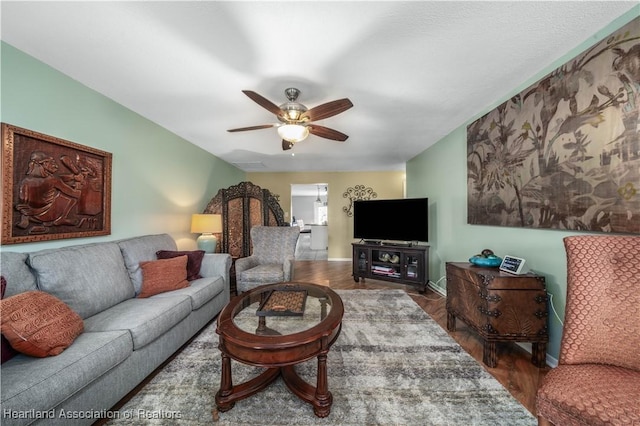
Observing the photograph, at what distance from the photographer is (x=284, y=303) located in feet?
5.69

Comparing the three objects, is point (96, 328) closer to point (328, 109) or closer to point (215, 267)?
point (215, 267)

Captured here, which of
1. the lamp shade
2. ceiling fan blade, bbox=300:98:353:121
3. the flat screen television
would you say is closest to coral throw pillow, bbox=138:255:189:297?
the lamp shade

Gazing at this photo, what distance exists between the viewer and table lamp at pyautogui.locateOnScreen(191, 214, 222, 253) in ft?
10.8

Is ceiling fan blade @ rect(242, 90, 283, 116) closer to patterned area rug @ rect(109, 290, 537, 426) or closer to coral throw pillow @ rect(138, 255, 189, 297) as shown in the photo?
coral throw pillow @ rect(138, 255, 189, 297)

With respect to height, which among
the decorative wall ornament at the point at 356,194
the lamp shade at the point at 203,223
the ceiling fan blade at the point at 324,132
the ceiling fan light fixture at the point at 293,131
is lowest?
the lamp shade at the point at 203,223

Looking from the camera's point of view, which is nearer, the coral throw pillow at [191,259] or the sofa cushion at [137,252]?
the sofa cushion at [137,252]

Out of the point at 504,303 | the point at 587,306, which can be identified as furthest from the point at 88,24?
the point at 504,303

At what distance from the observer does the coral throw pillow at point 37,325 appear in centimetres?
109

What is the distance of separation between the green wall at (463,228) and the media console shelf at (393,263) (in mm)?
294

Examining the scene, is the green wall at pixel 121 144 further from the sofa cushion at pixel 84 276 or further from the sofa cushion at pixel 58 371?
the sofa cushion at pixel 58 371

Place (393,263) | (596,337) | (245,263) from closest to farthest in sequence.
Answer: (596,337)
(245,263)
(393,263)

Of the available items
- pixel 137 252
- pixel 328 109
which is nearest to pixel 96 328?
Answer: pixel 137 252

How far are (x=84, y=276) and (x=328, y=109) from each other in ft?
7.36

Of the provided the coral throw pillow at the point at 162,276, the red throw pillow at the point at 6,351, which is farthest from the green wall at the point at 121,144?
the red throw pillow at the point at 6,351
